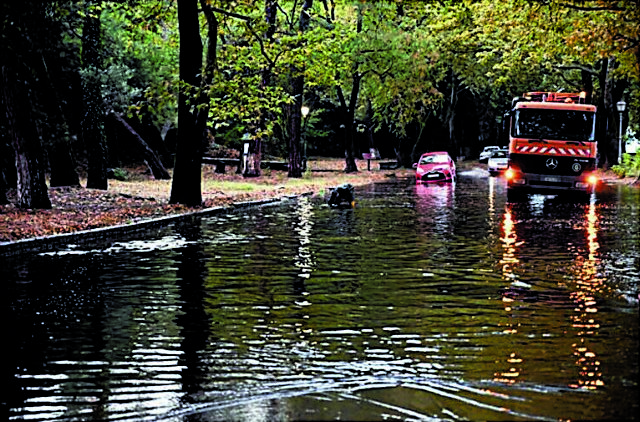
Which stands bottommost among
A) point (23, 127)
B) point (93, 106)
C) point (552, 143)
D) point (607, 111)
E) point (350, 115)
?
point (552, 143)

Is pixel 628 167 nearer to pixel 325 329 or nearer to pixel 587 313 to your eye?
pixel 587 313

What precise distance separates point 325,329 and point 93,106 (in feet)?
67.2

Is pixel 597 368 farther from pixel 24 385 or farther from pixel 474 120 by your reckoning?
pixel 474 120


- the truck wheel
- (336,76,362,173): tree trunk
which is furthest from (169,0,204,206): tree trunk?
(336,76,362,173): tree trunk

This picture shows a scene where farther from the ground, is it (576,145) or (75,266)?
(576,145)

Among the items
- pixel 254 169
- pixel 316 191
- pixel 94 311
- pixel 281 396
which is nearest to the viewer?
pixel 281 396

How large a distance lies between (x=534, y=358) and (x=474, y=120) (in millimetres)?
74074

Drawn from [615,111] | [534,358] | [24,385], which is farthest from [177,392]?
[615,111]

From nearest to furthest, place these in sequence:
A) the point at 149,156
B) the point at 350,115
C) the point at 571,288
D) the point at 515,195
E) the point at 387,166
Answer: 1. the point at 571,288
2. the point at 515,195
3. the point at 149,156
4. the point at 350,115
5. the point at 387,166

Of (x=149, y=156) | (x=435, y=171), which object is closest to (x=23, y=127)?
(x=149, y=156)

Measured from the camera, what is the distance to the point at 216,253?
14.4 metres

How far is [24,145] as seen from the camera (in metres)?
20.2

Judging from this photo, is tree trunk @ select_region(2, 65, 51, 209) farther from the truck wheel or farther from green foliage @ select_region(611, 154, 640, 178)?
green foliage @ select_region(611, 154, 640, 178)

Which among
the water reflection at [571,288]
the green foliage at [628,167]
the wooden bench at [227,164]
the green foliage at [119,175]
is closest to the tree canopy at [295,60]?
the wooden bench at [227,164]
